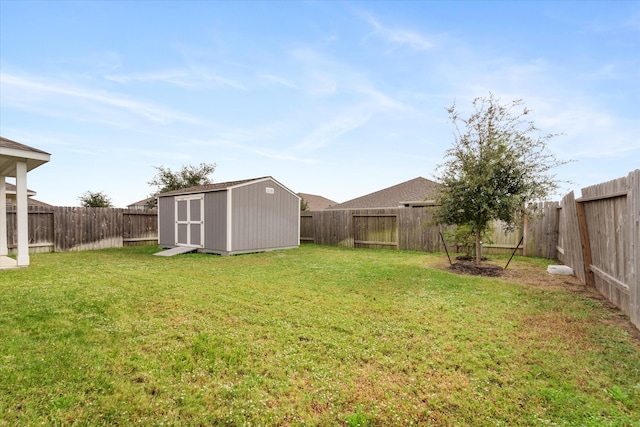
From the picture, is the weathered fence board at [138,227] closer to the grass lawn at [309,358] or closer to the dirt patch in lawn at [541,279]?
the grass lawn at [309,358]

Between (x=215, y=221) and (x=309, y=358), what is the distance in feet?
30.5

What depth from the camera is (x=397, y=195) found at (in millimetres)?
21047

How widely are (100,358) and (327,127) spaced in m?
13.8

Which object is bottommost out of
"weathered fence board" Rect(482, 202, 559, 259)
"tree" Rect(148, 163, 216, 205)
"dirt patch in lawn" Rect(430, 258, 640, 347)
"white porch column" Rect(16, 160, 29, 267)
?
"dirt patch in lawn" Rect(430, 258, 640, 347)

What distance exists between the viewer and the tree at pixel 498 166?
7.43m

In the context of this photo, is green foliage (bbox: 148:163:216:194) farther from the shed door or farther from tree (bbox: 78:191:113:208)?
the shed door

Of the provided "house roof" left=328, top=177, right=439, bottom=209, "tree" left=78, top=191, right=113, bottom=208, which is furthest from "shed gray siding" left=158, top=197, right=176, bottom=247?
"tree" left=78, top=191, right=113, bottom=208

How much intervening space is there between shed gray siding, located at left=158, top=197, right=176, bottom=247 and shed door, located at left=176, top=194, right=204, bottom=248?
1.07ft

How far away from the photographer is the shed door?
1168 centimetres

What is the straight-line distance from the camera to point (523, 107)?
756 cm

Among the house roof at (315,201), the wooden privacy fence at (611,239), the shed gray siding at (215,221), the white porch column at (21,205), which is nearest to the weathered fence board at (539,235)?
the wooden privacy fence at (611,239)

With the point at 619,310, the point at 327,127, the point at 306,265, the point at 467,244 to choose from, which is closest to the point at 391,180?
the point at 327,127

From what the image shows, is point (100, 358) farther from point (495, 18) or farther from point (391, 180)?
point (391, 180)

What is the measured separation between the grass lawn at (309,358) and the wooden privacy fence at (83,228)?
8310 millimetres
